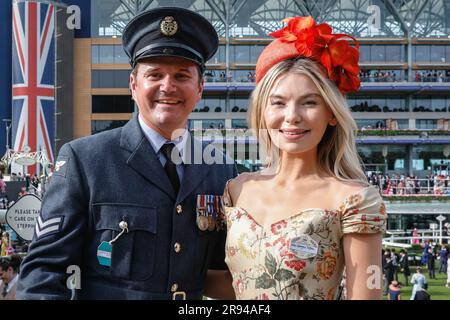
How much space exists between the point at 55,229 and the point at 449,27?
43.5m

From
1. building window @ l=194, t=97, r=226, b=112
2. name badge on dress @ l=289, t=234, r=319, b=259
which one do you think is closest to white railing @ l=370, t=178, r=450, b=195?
building window @ l=194, t=97, r=226, b=112

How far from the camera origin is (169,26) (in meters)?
2.99

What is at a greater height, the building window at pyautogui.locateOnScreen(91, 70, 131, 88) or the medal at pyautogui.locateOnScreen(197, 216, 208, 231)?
the building window at pyautogui.locateOnScreen(91, 70, 131, 88)

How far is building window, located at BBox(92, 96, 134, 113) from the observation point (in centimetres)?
4014

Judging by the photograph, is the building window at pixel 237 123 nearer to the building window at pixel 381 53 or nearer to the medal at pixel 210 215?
the building window at pixel 381 53

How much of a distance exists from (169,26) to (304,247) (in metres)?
1.31

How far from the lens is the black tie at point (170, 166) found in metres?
2.94

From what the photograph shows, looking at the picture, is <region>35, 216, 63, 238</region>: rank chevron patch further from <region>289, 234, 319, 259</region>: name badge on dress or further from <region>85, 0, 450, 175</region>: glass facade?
<region>85, 0, 450, 175</region>: glass facade

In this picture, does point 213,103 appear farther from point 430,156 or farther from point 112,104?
point 430,156


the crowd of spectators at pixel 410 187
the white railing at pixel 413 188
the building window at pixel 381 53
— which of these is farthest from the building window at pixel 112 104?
the white railing at pixel 413 188

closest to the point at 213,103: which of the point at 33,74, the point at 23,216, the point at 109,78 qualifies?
the point at 109,78

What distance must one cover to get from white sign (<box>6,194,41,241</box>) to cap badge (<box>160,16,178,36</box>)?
2936 millimetres

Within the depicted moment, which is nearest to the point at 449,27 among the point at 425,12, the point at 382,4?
the point at 425,12

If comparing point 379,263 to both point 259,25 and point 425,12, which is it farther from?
point 425,12
